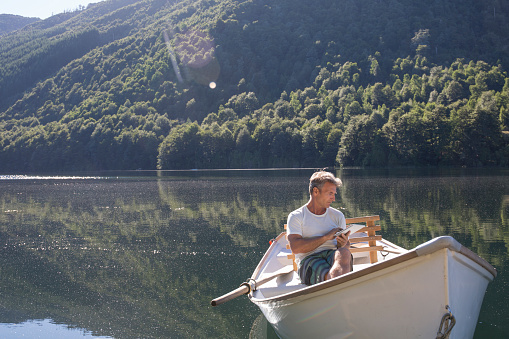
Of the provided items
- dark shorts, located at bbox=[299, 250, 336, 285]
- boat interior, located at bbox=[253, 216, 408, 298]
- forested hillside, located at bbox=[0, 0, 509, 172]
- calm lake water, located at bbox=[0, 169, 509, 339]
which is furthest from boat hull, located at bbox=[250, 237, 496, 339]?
forested hillside, located at bbox=[0, 0, 509, 172]

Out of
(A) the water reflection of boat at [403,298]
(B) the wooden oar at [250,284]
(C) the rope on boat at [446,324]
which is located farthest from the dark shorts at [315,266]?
(C) the rope on boat at [446,324]

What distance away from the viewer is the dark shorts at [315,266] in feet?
24.7

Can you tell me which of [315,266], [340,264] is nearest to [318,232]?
[315,266]

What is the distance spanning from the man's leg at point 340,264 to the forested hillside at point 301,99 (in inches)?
3012

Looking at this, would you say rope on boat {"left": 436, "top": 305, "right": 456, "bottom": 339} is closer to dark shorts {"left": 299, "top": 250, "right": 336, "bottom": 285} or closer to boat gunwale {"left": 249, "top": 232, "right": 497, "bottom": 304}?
boat gunwale {"left": 249, "top": 232, "right": 497, "bottom": 304}

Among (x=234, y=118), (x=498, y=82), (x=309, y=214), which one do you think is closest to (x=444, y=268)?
(x=309, y=214)

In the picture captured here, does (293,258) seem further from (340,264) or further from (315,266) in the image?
(340,264)

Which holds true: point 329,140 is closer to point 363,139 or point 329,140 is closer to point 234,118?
point 363,139

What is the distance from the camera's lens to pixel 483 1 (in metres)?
175

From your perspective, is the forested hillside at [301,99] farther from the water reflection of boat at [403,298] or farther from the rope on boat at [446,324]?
the rope on boat at [446,324]

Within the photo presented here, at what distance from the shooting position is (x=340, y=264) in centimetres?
718

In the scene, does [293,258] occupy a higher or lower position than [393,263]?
lower

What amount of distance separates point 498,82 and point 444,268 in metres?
127

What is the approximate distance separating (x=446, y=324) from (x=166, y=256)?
10.3 m
